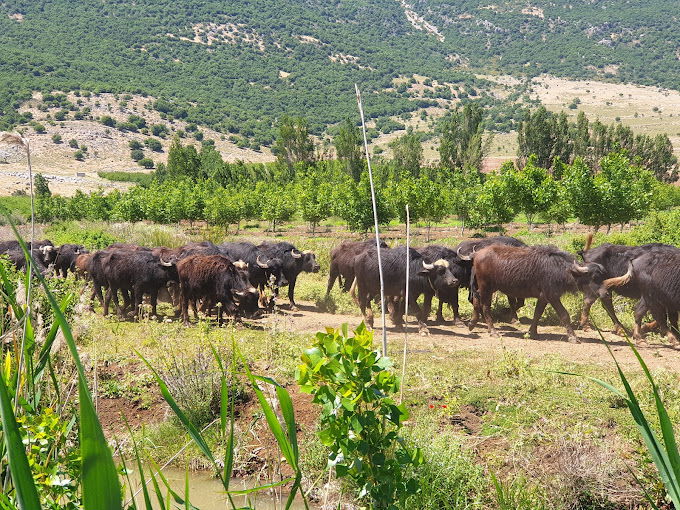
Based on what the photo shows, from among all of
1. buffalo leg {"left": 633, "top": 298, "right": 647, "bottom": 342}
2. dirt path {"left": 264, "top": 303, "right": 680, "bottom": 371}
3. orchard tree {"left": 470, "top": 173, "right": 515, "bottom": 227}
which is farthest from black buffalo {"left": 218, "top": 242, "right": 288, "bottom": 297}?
orchard tree {"left": 470, "top": 173, "right": 515, "bottom": 227}

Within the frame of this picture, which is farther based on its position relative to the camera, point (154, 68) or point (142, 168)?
point (154, 68)

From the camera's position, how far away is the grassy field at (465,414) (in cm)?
566

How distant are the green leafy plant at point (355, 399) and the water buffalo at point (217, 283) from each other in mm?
10021

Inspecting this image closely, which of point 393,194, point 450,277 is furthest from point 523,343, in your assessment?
point 393,194

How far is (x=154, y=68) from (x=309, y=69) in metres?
48.5

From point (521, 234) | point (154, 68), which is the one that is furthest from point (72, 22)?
point (521, 234)

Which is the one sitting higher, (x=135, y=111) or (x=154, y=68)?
(x=154, y=68)

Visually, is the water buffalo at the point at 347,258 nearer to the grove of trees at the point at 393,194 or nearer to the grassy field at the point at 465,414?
the grassy field at the point at 465,414

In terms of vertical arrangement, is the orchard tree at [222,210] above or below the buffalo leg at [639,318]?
below

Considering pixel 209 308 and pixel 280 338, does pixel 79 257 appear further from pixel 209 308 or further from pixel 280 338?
pixel 280 338

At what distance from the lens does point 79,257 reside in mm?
16516

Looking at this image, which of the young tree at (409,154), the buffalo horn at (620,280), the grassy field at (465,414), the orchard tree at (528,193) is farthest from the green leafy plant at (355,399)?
the young tree at (409,154)

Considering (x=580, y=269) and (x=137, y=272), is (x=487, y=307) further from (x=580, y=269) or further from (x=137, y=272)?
(x=137, y=272)

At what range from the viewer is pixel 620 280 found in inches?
452
